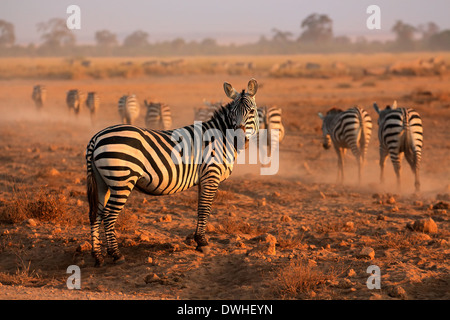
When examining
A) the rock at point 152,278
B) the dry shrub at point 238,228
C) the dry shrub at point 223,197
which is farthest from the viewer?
the dry shrub at point 223,197

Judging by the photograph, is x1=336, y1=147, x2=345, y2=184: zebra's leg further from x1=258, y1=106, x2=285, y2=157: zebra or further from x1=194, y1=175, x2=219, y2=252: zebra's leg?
x1=194, y1=175, x2=219, y2=252: zebra's leg

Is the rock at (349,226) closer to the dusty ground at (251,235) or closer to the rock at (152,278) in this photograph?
the dusty ground at (251,235)

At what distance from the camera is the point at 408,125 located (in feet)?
35.6

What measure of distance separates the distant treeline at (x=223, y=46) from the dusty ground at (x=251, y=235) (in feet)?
302

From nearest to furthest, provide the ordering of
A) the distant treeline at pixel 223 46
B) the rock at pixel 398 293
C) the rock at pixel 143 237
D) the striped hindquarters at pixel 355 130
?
the rock at pixel 398 293 < the rock at pixel 143 237 < the striped hindquarters at pixel 355 130 < the distant treeline at pixel 223 46

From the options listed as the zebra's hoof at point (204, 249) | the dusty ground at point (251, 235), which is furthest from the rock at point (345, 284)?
the zebra's hoof at point (204, 249)

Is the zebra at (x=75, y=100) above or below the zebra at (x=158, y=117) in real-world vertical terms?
above

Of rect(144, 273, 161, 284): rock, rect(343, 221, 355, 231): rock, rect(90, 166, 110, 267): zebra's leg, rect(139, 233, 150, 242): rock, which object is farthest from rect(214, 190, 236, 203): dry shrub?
rect(144, 273, 161, 284): rock

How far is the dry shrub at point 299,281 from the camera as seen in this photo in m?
5.41

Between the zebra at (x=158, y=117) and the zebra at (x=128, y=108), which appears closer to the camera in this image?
the zebra at (x=158, y=117)

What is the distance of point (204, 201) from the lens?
271 inches

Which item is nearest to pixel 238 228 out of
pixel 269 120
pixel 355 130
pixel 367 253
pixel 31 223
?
pixel 367 253

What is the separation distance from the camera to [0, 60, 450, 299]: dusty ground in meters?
5.61
